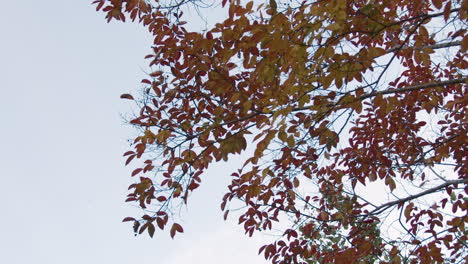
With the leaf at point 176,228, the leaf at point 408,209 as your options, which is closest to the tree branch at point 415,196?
the leaf at point 408,209

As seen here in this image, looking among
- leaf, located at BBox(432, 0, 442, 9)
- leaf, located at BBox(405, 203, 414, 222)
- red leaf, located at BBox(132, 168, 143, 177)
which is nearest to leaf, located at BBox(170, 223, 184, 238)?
red leaf, located at BBox(132, 168, 143, 177)

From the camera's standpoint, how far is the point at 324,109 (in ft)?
8.46

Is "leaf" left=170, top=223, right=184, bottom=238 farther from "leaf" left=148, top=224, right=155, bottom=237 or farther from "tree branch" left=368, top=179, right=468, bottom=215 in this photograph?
"tree branch" left=368, top=179, right=468, bottom=215

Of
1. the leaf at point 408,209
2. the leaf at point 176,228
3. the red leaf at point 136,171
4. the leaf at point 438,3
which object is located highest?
the red leaf at point 136,171

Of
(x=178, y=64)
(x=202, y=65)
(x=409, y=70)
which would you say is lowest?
(x=202, y=65)

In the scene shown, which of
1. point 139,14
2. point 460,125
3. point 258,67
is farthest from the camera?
point 460,125

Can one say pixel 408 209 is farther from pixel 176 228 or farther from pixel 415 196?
pixel 176 228

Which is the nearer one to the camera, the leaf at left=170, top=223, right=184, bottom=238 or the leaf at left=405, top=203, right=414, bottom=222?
the leaf at left=170, top=223, right=184, bottom=238

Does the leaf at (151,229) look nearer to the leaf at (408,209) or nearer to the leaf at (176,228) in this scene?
the leaf at (176,228)

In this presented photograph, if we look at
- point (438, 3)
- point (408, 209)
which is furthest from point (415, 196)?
point (438, 3)

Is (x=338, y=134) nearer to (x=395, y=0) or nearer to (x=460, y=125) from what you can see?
(x=395, y=0)

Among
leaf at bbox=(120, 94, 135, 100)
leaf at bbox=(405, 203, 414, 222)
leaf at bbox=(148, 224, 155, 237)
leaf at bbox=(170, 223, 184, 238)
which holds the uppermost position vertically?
leaf at bbox=(120, 94, 135, 100)

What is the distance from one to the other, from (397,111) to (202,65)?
246 cm

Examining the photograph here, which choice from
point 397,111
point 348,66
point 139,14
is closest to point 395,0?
point 397,111
